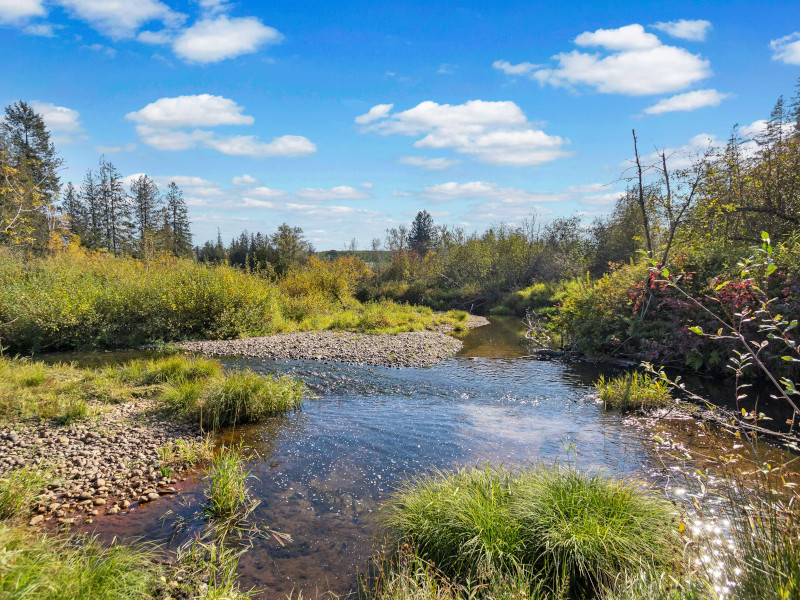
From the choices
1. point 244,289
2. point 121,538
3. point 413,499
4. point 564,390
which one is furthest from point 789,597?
point 244,289

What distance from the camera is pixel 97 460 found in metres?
6.12

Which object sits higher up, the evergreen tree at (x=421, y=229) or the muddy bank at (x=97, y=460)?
the evergreen tree at (x=421, y=229)

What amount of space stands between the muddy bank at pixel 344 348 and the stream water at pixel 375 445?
4.47 feet

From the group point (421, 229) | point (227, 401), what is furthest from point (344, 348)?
point (421, 229)

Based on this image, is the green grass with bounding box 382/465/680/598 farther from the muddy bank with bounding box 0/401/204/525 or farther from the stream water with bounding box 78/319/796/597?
the muddy bank with bounding box 0/401/204/525

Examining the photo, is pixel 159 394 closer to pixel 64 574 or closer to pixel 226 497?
pixel 226 497

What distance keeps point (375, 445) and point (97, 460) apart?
4.13 metres

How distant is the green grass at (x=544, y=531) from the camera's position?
137 inches

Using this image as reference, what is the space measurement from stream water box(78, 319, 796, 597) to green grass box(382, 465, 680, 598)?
0.67 m

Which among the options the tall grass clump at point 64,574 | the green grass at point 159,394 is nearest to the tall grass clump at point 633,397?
the green grass at point 159,394

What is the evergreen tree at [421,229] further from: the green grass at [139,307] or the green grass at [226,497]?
the green grass at [226,497]

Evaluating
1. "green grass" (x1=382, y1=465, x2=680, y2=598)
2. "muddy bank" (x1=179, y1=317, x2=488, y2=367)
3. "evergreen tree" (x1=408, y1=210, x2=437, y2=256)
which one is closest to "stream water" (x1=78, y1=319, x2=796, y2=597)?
"green grass" (x1=382, y1=465, x2=680, y2=598)

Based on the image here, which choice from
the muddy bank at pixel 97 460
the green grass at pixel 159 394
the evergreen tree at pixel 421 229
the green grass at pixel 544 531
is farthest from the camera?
the evergreen tree at pixel 421 229

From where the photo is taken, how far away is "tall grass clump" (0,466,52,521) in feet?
14.1
